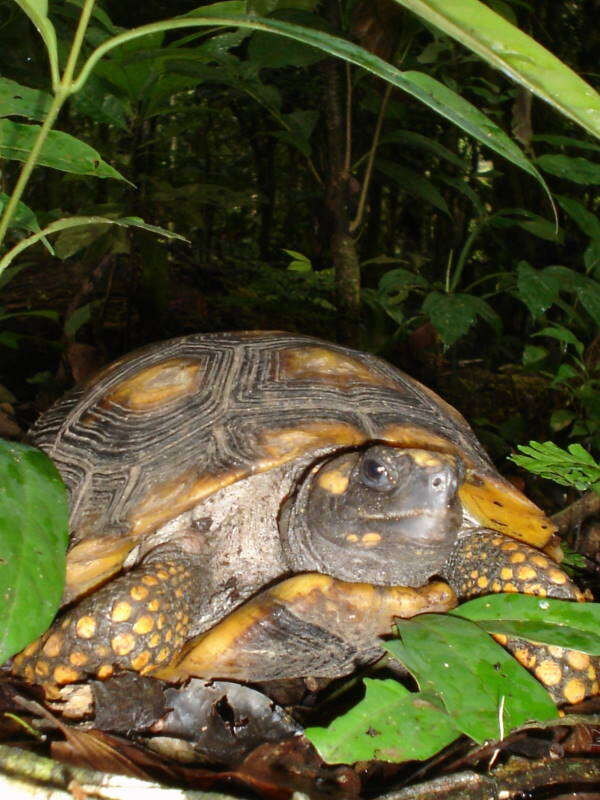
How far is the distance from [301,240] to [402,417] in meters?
10.1

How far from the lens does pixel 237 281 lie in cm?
738

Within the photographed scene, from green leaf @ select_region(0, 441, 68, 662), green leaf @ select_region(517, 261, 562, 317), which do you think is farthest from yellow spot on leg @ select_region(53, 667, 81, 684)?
green leaf @ select_region(517, 261, 562, 317)

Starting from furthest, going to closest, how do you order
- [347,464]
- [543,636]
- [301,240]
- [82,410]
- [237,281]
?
[301,240] < [237,281] < [82,410] < [347,464] < [543,636]

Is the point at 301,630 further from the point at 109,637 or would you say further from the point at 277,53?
the point at 277,53

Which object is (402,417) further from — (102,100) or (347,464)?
(102,100)

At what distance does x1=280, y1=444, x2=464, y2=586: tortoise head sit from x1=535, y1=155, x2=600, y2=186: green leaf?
254cm

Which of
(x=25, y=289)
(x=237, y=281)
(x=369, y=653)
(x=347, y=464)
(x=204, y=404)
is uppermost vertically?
(x=347, y=464)

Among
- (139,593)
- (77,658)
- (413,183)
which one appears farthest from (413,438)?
(413,183)

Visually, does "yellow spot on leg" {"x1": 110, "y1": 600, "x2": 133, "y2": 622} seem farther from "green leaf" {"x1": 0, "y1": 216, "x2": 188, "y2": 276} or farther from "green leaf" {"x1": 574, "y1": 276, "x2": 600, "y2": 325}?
"green leaf" {"x1": 574, "y1": 276, "x2": 600, "y2": 325}

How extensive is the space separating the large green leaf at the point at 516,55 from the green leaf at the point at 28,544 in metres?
1.24

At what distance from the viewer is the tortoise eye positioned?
2.01 m

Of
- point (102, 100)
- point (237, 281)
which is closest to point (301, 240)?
point (237, 281)

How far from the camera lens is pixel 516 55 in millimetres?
933

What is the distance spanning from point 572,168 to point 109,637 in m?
3.56
